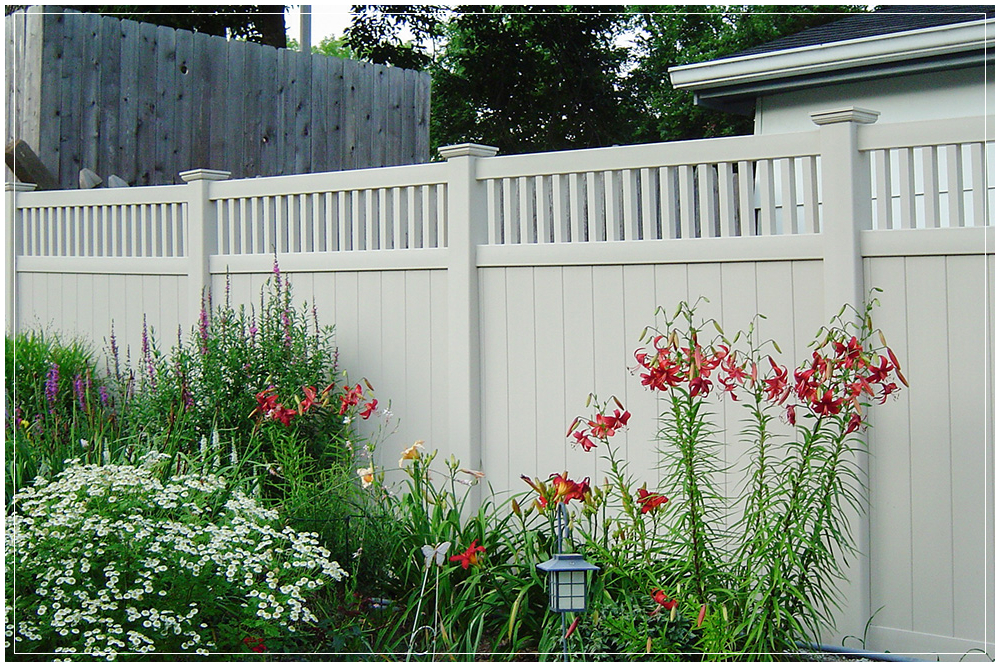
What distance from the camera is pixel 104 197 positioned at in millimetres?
5383

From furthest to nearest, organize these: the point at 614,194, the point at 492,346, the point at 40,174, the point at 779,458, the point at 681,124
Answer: the point at 681,124 → the point at 40,174 → the point at 492,346 → the point at 614,194 → the point at 779,458

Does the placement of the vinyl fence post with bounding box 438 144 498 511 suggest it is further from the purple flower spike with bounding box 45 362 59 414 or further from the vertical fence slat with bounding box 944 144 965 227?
the purple flower spike with bounding box 45 362 59 414

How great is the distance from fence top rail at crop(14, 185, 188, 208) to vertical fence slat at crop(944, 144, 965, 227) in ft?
11.7

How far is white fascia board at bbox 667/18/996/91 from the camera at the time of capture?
505 centimetres

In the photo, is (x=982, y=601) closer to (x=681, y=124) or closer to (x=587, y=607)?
(x=587, y=607)

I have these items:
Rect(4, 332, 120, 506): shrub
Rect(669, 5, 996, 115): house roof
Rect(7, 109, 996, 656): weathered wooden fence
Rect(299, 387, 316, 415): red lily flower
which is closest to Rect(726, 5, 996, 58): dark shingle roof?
Rect(669, 5, 996, 115): house roof

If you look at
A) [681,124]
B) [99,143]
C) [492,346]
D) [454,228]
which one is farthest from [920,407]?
[681,124]

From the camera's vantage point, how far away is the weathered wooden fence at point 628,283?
118 inches

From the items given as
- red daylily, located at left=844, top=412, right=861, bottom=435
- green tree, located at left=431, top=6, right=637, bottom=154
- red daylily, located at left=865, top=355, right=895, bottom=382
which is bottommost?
red daylily, located at left=844, top=412, right=861, bottom=435

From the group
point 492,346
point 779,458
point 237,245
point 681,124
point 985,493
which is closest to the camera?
point 985,493

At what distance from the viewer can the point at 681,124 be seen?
13.9 metres

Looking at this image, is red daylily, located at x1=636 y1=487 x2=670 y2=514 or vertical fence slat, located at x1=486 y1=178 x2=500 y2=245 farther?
vertical fence slat, located at x1=486 y1=178 x2=500 y2=245

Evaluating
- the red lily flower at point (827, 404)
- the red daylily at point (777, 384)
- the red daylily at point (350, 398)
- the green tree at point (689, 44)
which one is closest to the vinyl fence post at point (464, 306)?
the red daylily at point (350, 398)

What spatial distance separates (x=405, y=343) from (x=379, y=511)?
2.64 ft
